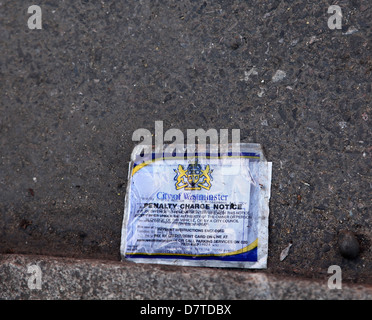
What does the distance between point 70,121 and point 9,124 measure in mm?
360

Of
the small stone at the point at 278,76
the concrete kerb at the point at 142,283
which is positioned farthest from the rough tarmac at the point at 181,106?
the concrete kerb at the point at 142,283

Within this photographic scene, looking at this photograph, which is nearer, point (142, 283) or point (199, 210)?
point (142, 283)

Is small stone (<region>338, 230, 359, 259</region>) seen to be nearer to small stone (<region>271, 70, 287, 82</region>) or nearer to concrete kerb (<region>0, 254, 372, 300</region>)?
concrete kerb (<region>0, 254, 372, 300</region>)

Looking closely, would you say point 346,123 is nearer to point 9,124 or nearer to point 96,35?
point 96,35

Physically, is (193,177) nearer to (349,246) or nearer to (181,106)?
(181,106)

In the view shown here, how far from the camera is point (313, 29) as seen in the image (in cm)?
193

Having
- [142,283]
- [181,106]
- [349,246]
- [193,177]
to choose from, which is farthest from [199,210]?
[349,246]

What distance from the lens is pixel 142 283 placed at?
1.73 meters

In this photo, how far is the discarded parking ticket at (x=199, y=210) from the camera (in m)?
1.87

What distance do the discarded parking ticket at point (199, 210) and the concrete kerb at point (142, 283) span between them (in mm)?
116

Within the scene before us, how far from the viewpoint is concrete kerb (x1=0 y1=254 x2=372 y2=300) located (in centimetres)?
165

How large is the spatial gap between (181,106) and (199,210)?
0.53m

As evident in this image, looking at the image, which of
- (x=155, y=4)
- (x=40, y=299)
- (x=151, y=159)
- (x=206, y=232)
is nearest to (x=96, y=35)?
(x=155, y=4)

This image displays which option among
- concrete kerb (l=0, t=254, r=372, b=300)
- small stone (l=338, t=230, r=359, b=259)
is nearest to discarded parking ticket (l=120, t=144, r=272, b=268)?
concrete kerb (l=0, t=254, r=372, b=300)
